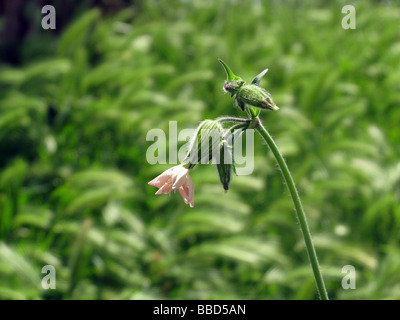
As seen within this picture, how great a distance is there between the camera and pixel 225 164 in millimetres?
709

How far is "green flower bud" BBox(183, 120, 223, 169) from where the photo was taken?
0.71 metres

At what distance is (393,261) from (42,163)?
55.6 inches

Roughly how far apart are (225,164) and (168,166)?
1411 mm

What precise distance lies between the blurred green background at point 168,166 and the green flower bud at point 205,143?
793mm

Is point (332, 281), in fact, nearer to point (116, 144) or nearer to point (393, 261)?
point (393, 261)

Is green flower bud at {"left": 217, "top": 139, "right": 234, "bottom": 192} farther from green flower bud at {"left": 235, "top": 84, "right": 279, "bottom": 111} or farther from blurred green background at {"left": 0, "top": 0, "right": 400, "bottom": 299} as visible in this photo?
blurred green background at {"left": 0, "top": 0, "right": 400, "bottom": 299}

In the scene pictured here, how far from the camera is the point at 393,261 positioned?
5.45 ft

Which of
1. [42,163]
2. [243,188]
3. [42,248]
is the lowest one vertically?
[42,248]

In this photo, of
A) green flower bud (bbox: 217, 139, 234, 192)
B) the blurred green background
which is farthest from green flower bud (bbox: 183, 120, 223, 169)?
the blurred green background

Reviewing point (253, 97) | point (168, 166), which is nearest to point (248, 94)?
point (253, 97)

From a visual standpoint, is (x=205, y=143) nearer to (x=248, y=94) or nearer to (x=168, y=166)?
(x=248, y=94)

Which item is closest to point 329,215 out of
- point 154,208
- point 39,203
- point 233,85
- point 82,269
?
point 154,208

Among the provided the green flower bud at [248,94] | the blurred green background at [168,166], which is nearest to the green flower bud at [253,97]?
the green flower bud at [248,94]

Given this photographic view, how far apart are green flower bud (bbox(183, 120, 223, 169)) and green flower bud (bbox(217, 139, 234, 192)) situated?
0.4 inches
